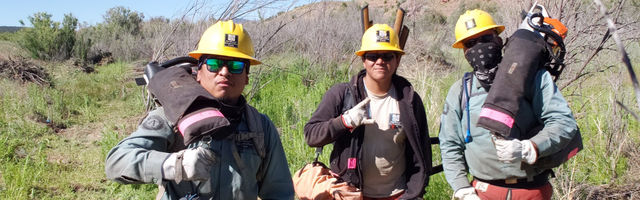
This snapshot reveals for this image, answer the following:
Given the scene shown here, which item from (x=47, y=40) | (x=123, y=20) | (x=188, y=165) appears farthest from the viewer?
(x=123, y=20)

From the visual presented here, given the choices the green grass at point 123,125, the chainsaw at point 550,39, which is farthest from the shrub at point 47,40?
the chainsaw at point 550,39

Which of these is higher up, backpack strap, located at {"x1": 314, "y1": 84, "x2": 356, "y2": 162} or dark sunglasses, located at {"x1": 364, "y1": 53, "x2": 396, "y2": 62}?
dark sunglasses, located at {"x1": 364, "y1": 53, "x2": 396, "y2": 62}

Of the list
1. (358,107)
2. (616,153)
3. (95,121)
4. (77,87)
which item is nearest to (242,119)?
(358,107)

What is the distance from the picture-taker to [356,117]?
8.70ft

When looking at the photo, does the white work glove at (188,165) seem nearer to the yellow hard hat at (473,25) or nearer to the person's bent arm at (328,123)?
the person's bent arm at (328,123)

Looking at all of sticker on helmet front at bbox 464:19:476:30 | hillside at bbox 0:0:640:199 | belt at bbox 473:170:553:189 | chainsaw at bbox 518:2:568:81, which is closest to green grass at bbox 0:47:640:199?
hillside at bbox 0:0:640:199

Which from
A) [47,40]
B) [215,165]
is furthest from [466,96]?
[47,40]

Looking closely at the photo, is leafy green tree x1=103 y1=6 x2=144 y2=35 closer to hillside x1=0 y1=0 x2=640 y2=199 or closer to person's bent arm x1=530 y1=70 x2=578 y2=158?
hillside x1=0 y1=0 x2=640 y2=199

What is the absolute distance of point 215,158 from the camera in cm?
169

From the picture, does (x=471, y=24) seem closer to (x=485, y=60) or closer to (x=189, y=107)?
(x=485, y=60)

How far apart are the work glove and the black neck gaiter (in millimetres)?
427

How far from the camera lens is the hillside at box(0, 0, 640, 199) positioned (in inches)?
170

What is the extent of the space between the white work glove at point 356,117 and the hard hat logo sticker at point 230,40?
2.79ft

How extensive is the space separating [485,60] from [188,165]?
5.68 ft
